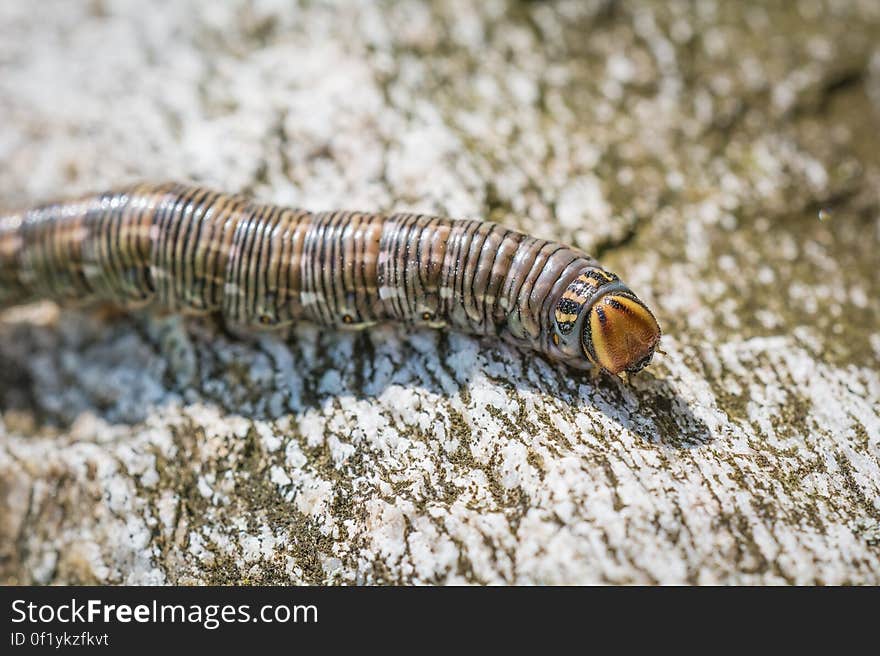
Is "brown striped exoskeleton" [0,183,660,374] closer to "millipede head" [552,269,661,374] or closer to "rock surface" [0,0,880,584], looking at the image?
"millipede head" [552,269,661,374]

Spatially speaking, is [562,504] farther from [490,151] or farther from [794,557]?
[490,151]

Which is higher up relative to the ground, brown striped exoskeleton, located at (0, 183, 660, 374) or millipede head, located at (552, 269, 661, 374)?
brown striped exoskeleton, located at (0, 183, 660, 374)

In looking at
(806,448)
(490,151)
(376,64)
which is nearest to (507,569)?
(806,448)

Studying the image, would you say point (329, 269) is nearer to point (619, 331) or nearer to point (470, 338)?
point (470, 338)

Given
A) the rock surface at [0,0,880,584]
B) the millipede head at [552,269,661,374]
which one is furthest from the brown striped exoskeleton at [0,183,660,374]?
the rock surface at [0,0,880,584]

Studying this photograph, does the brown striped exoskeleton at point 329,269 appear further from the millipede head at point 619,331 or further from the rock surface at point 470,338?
the rock surface at point 470,338

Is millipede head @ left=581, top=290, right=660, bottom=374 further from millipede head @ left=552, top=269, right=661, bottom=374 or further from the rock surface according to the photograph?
the rock surface

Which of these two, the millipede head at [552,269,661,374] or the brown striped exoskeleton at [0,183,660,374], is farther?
the brown striped exoskeleton at [0,183,660,374]

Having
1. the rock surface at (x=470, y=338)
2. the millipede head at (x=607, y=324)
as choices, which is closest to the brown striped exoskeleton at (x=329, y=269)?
the millipede head at (x=607, y=324)
